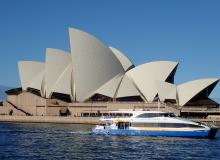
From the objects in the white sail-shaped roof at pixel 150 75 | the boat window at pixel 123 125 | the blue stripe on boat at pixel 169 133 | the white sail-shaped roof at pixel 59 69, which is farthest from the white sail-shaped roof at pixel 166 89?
the blue stripe on boat at pixel 169 133

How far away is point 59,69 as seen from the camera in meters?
95.7

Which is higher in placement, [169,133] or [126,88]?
[126,88]

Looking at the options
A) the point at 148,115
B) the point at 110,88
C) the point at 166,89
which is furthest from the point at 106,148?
the point at 110,88

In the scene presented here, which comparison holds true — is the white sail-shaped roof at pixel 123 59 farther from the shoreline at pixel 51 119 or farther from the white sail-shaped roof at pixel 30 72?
the white sail-shaped roof at pixel 30 72

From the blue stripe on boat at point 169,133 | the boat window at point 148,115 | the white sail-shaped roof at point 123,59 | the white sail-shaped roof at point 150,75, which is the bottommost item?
the blue stripe on boat at point 169,133

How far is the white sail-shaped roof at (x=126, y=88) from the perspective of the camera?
94.0m

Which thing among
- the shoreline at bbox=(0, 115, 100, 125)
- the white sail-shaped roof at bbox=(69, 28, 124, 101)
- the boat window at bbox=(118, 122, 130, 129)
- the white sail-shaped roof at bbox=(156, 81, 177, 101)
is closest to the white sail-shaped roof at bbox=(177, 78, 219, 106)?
the white sail-shaped roof at bbox=(156, 81, 177, 101)

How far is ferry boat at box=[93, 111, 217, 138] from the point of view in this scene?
50562mm

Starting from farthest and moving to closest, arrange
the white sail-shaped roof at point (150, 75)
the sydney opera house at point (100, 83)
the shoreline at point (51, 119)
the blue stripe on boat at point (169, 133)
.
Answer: the white sail-shaped roof at point (150, 75) → the sydney opera house at point (100, 83) → the shoreline at point (51, 119) → the blue stripe on boat at point (169, 133)

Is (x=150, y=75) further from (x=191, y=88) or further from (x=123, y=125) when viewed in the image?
(x=123, y=125)

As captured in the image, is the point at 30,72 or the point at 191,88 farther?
the point at 30,72

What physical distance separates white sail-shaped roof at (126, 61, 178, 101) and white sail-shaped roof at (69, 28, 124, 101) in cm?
415

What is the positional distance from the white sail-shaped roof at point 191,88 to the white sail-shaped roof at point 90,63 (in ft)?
42.7

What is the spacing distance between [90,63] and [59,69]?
737 centimetres
